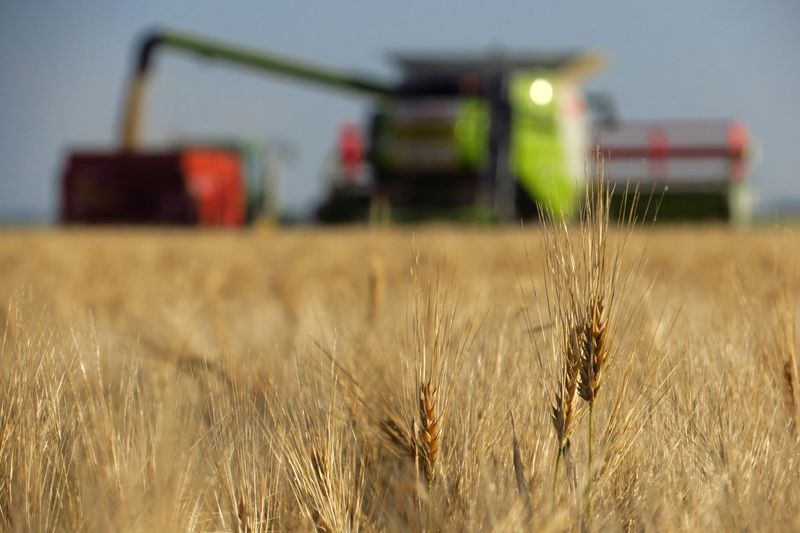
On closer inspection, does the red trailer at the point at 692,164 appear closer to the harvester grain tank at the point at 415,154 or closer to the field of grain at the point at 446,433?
the harvester grain tank at the point at 415,154

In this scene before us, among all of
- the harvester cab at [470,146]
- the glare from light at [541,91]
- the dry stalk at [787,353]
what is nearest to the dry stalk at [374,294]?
the dry stalk at [787,353]

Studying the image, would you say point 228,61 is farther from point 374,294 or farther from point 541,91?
point 374,294

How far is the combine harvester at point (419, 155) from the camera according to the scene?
12492 millimetres

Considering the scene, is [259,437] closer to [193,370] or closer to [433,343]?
[193,370]

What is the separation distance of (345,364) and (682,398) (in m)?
0.55

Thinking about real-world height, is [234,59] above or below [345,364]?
above

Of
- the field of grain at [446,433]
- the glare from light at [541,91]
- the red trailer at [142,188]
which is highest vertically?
the glare from light at [541,91]

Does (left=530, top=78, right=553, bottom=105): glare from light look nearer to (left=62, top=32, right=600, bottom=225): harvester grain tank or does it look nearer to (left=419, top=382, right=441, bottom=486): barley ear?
(left=62, top=32, right=600, bottom=225): harvester grain tank

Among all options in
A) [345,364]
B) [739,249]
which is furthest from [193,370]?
[739,249]

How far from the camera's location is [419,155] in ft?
41.0

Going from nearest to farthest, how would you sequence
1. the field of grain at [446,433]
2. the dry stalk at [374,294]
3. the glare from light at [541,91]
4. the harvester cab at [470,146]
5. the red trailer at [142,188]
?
the field of grain at [446,433]
the dry stalk at [374,294]
the harvester cab at [470,146]
the glare from light at [541,91]
the red trailer at [142,188]

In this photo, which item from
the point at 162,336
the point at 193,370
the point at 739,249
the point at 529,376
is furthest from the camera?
the point at 739,249

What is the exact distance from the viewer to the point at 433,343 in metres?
1.26

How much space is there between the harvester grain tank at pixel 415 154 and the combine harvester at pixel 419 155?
0.6 inches
